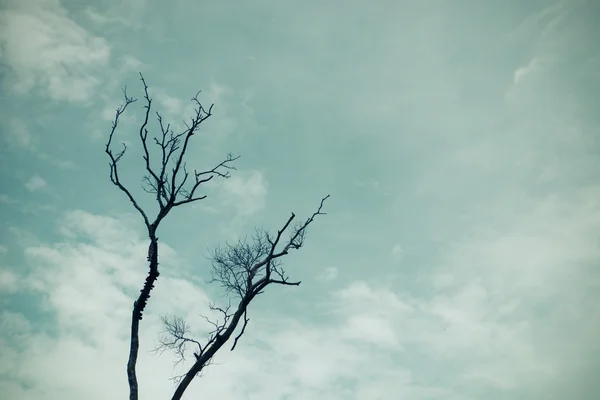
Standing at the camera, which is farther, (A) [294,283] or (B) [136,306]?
(A) [294,283]

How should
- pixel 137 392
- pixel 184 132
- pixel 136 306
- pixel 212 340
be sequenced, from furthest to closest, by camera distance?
pixel 184 132
pixel 212 340
pixel 136 306
pixel 137 392

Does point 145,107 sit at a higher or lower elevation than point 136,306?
higher

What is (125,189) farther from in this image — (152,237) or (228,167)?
(228,167)

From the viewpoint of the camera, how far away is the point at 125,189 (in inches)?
470

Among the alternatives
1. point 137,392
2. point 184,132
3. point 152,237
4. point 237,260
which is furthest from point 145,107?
point 137,392

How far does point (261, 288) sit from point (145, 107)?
754 centimetres

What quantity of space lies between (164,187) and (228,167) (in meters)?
2.43

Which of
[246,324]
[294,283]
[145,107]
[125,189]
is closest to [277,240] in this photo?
[294,283]

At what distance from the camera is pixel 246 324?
11469mm

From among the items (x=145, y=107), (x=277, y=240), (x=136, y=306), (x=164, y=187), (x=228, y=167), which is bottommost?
(x=136, y=306)

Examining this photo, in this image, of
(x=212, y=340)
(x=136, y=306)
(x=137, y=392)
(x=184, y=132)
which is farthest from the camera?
(x=184, y=132)

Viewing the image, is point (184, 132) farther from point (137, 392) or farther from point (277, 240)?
point (137, 392)

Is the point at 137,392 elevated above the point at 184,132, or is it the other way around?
the point at 184,132

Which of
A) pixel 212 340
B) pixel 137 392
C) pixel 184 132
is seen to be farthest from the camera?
pixel 184 132
